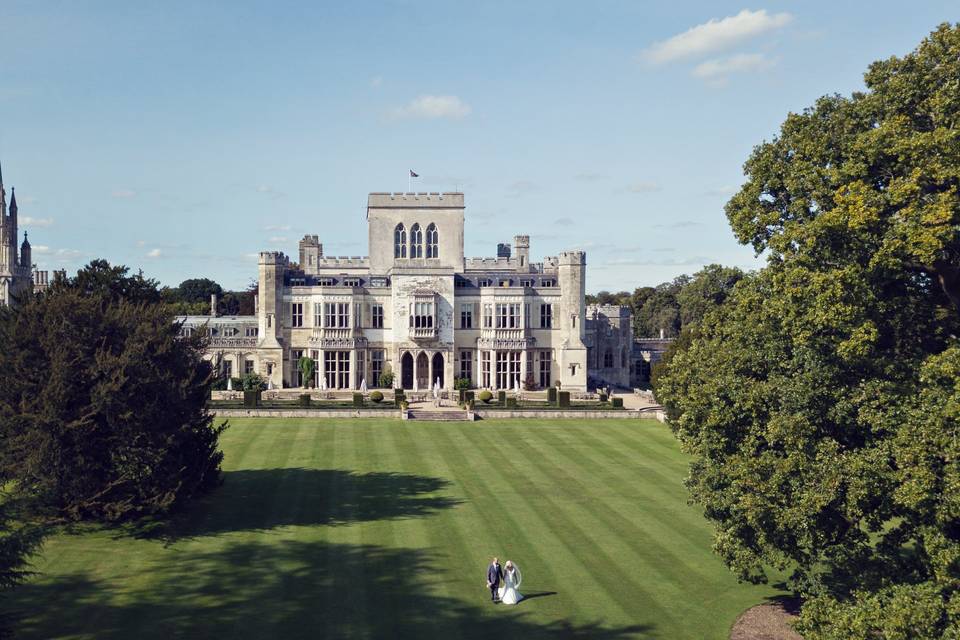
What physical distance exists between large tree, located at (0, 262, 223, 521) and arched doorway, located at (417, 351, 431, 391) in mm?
47012

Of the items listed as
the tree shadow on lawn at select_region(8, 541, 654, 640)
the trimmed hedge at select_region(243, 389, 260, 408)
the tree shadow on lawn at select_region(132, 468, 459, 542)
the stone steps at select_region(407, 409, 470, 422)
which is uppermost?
the trimmed hedge at select_region(243, 389, 260, 408)

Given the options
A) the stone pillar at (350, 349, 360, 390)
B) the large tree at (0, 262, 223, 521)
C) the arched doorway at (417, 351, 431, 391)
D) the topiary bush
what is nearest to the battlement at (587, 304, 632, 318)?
the arched doorway at (417, 351, 431, 391)

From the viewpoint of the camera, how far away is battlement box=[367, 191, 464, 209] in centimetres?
8300

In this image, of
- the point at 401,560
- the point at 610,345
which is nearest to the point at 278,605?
the point at 401,560

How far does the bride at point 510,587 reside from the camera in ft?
75.5

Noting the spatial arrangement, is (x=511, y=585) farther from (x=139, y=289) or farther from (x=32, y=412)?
(x=139, y=289)

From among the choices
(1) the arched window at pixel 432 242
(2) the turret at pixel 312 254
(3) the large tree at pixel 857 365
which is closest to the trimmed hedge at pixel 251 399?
(2) the turret at pixel 312 254

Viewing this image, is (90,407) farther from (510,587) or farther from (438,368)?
(438,368)

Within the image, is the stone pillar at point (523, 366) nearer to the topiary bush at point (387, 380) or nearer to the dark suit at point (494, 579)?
the topiary bush at point (387, 380)

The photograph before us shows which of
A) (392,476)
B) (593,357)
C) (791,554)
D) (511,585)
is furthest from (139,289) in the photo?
(593,357)

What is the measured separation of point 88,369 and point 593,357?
67235 millimetres

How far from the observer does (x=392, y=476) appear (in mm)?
39281

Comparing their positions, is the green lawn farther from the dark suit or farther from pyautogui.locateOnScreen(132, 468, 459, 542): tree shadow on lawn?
the dark suit

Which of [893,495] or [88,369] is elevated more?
[88,369]
